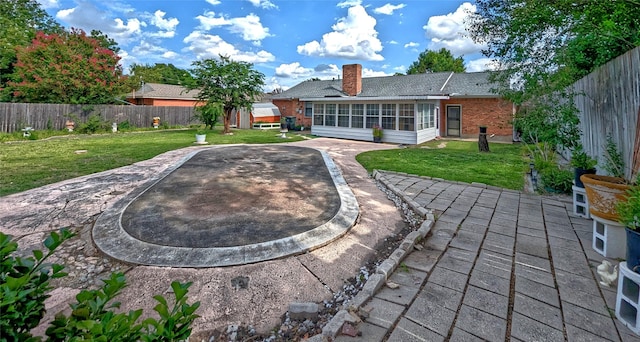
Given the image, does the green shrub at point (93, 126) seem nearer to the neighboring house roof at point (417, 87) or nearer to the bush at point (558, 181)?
the neighboring house roof at point (417, 87)

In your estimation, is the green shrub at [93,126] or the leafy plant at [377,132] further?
the green shrub at [93,126]

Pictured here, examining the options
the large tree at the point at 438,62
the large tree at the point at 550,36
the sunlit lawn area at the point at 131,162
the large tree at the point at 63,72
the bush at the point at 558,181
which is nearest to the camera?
the large tree at the point at 550,36

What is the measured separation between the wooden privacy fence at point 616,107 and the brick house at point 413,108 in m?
7.22

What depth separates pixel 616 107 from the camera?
4082 millimetres

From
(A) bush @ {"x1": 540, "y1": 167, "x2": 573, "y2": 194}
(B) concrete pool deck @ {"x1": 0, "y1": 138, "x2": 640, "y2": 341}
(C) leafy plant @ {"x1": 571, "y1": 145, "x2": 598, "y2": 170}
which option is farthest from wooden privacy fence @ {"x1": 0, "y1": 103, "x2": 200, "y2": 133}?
(C) leafy plant @ {"x1": 571, "y1": 145, "x2": 598, "y2": 170}

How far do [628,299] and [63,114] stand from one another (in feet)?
71.8

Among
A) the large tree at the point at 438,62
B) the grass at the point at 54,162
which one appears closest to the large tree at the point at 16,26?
the grass at the point at 54,162

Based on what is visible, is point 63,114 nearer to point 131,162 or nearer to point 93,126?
point 93,126

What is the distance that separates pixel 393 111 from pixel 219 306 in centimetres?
1253

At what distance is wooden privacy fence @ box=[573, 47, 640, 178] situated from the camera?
3455mm

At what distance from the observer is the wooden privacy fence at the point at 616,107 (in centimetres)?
346

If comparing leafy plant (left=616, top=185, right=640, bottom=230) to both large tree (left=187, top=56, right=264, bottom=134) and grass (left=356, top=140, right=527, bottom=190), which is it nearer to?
grass (left=356, top=140, right=527, bottom=190)

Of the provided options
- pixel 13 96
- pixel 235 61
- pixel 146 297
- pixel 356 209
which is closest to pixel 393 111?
pixel 235 61

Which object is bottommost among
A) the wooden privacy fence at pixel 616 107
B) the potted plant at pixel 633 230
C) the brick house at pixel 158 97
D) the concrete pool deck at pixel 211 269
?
the concrete pool deck at pixel 211 269
